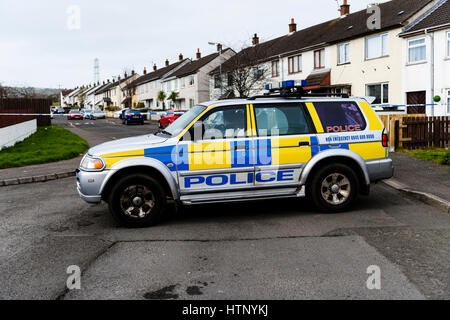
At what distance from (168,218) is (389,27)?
78.7 ft

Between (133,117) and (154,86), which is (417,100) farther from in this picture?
(154,86)

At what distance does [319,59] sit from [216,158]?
1146 inches

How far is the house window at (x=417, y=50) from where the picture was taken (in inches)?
969

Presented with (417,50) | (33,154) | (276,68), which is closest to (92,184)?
(33,154)

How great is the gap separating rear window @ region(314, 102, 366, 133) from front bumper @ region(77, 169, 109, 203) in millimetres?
3490

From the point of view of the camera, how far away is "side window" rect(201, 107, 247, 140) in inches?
265

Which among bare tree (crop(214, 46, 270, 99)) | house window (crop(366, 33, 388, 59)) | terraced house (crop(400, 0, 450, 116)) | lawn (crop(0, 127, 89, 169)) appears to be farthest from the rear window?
bare tree (crop(214, 46, 270, 99))

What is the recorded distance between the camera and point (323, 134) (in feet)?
23.0

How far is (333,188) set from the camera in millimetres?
7031

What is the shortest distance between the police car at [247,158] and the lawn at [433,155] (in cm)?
486

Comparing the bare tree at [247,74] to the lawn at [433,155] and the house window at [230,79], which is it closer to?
the house window at [230,79]

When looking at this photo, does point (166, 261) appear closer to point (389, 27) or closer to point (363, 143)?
point (363, 143)

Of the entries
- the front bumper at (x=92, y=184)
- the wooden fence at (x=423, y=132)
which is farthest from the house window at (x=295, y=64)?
the front bumper at (x=92, y=184)
